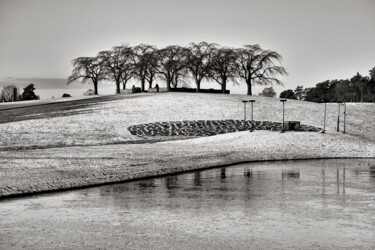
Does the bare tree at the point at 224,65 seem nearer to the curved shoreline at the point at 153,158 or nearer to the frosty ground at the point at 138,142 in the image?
the frosty ground at the point at 138,142

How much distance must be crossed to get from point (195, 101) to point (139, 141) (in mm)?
29238

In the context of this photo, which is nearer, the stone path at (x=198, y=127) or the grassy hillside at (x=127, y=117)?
the grassy hillside at (x=127, y=117)

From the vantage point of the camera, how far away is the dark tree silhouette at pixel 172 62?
342 ft

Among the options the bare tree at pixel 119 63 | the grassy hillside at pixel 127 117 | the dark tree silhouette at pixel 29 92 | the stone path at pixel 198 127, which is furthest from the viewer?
the dark tree silhouette at pixel 29 92

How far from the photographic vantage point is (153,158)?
1159 inches

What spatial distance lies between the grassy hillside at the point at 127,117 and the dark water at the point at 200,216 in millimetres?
27733

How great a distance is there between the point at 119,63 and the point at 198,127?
216 ft

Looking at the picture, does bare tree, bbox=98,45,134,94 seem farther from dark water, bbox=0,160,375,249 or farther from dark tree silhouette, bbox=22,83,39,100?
dark water, bbox=0,160,375,249

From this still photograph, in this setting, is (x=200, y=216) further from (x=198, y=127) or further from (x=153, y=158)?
(x=198, y=127)

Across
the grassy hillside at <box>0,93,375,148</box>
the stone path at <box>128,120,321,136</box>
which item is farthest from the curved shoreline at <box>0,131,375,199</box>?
the grassy hillside at <box>0,93,375,148</box>

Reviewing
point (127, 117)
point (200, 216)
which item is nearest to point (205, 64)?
point (127, 117)

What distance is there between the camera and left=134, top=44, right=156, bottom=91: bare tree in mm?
106325

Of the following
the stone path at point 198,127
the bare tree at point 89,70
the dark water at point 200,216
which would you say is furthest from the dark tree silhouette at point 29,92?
the dark water at point 200,216

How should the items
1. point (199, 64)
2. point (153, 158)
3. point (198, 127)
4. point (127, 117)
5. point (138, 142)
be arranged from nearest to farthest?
point (153, 158), point (138, 142), point (198, 127), point (127, 117), point (199, 64)
